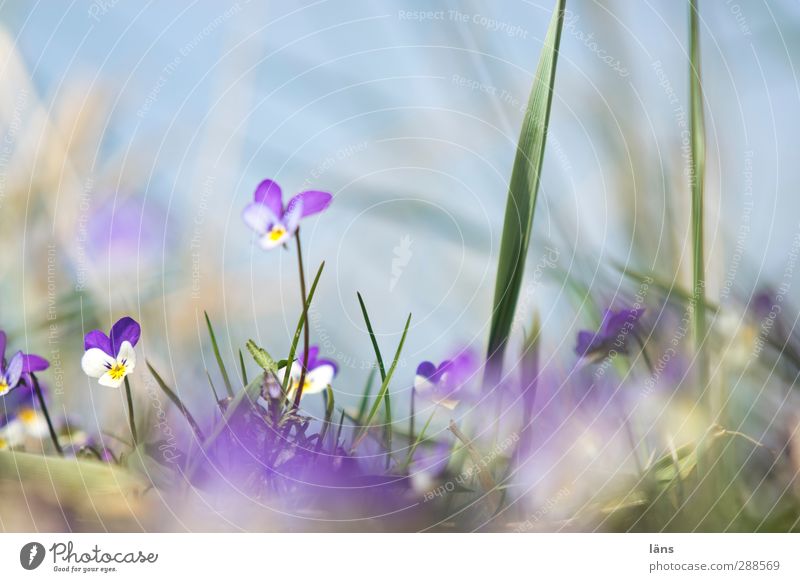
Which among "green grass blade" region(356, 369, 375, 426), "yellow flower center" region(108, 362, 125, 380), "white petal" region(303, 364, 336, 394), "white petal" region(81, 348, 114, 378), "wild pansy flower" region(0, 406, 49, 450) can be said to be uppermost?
"white petal" region(81, 348, 114, 378)

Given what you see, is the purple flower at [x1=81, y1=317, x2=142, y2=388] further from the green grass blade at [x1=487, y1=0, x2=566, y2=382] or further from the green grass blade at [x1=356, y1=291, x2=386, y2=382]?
the green grass blade at [x1=487, y1=0, x2=566, y2=382]

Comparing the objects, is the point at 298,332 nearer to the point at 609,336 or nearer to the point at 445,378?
the point at 445,378

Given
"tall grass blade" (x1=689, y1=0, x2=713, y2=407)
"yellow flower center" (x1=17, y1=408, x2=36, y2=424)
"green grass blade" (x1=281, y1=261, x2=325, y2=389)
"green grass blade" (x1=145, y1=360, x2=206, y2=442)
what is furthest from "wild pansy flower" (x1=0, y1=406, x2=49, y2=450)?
"tall grass blade" (x1=689, y1=0, x2=713, y2=407)

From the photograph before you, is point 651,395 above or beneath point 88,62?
beneath

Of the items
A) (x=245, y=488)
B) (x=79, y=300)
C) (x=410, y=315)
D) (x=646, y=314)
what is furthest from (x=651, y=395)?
(x=79, y=300)

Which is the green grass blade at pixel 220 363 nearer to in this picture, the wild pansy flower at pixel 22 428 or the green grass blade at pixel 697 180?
the wild pansy flower at pixel 22 428

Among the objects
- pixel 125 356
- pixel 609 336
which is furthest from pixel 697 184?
pixel 125 356

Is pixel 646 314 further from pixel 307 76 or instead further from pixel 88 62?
pixel 88 62
